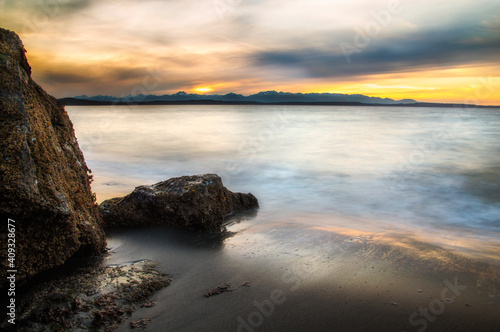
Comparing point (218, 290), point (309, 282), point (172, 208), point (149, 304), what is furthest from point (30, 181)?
point (309, 282)

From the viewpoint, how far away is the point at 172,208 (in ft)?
18.7

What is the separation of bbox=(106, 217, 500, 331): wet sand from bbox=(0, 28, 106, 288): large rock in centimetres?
107

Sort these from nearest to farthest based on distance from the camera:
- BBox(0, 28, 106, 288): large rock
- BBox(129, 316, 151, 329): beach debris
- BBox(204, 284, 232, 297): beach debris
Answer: BBox(0, 28, 106, 288): large rock
BBox(129, 316, 151, 329): beach debris
BBox(204, 284, 232, 297): beach debris

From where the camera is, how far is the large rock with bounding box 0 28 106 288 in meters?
2.94

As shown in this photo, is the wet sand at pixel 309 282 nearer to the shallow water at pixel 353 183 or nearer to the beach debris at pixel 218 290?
the beach debris at pixel 218 290

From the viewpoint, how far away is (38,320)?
280 centimetres

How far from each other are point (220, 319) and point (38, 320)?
63.2 inches

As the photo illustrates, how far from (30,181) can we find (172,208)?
2823 millimetres

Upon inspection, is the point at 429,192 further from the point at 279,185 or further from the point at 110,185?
the point at 110,185

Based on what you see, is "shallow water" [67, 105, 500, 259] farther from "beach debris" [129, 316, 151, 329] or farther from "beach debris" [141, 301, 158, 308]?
"beach debris" [129, 316, 151, 329]

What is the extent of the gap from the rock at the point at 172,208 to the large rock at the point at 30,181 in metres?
1.71

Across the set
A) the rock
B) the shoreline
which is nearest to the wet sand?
the shoreline

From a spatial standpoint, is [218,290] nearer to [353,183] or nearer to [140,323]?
[140,323]

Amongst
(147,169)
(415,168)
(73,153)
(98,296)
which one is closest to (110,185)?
(147,169)
